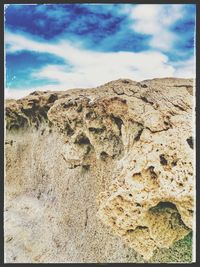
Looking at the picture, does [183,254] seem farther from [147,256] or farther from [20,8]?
[20,8]

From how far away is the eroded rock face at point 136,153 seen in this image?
3.65 metres

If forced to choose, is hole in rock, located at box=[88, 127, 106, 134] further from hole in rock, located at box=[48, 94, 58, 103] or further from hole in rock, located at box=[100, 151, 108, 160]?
hole in rock, located at box=[48, 94, 58, 103]

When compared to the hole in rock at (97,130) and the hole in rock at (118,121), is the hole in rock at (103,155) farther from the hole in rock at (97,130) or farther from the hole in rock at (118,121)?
the hole in rock at (118,121)

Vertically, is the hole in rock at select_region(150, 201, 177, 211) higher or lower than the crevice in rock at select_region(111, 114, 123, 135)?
lower

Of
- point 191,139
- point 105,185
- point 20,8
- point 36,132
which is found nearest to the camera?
point 191,139

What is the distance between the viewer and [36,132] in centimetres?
547

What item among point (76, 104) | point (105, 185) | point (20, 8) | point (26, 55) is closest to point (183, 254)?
point (105, 185)

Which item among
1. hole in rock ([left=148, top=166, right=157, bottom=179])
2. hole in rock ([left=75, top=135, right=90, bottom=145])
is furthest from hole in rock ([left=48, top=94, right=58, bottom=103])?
hole in rock ([left=148, top=166, right=157, bottom=179])

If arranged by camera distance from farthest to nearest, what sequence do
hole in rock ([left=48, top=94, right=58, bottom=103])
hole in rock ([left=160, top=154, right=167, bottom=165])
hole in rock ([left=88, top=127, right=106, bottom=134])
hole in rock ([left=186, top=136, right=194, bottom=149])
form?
hole in rock ([left=48, top=94, right=58, bottom=103])
hole in rock ([left=88, top=127, right=106, bottom=134])
hole in rock ([left=186, top=136, right=194, bottom=149])
hole in rock ([left=160, top=154, right=167, bottom=165])

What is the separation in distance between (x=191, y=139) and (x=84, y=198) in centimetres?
119

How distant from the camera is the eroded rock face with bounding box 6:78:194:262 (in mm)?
3646

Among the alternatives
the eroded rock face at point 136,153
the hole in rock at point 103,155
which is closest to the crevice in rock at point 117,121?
the eroded rock face at point 136,153

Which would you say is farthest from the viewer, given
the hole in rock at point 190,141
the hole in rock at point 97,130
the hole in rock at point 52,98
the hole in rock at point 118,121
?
the hole in rock at point 52,98

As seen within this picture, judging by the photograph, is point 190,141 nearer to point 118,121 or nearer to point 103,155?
point 118,121
